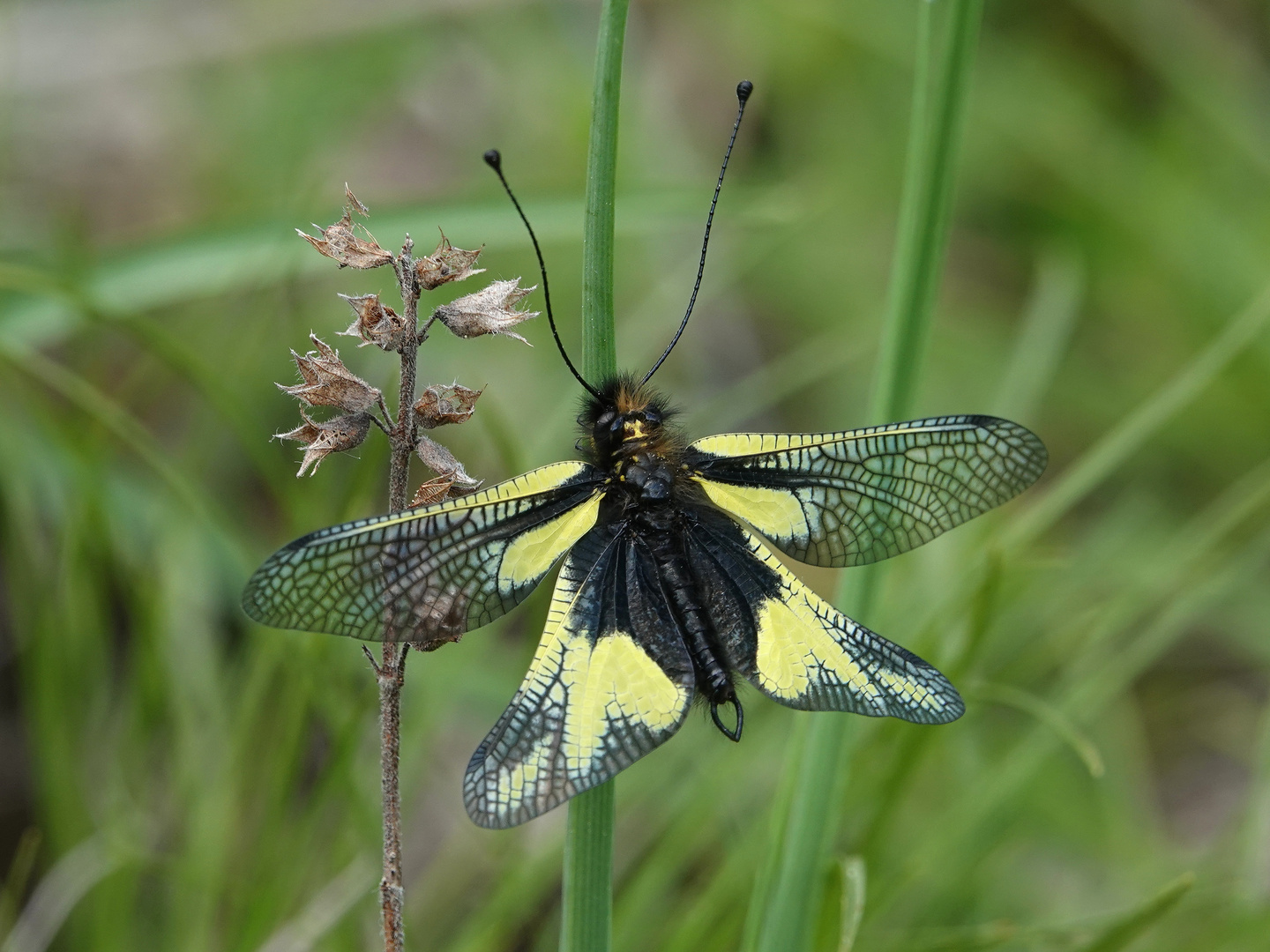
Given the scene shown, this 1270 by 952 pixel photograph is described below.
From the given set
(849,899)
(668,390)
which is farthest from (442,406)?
(668,390)

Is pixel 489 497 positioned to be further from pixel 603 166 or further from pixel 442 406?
pixel 603 166

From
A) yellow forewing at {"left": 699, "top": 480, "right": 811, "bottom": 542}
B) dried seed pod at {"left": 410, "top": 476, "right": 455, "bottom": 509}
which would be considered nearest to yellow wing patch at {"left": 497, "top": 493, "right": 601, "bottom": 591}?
dried seed pod at {"left": 410, "top": 476, "right": 455, "bottom": 509}

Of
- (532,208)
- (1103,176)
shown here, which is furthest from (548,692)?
(1103,176)

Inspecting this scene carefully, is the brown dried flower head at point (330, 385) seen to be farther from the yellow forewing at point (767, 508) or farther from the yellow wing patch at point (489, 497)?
the yellow forewing at point (767, 508)

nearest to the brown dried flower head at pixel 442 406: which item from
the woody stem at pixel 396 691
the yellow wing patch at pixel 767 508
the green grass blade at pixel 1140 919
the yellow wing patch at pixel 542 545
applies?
the woody stem at pixel 396 691

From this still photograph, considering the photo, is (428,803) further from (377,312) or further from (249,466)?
(377,312)
